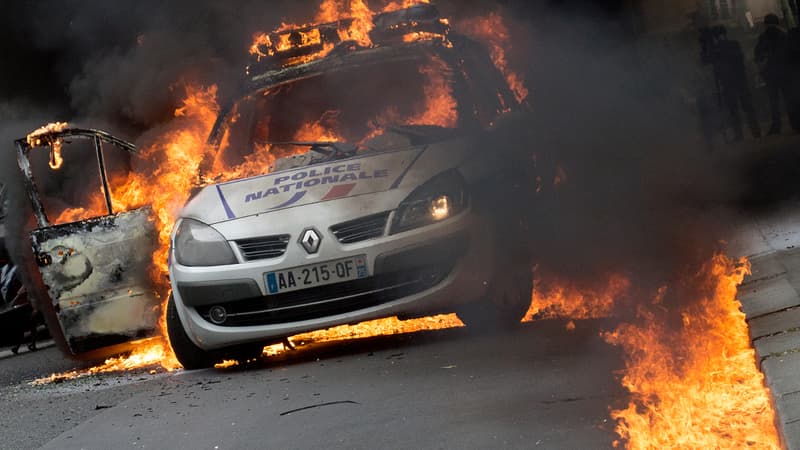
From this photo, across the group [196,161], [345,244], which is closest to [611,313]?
[345,244]

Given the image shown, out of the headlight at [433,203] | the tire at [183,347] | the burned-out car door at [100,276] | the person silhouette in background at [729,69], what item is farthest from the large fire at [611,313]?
the person silhouette in background at [729,69]

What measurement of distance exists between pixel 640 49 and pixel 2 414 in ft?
56.4

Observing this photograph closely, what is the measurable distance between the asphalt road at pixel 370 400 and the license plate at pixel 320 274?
492 mm

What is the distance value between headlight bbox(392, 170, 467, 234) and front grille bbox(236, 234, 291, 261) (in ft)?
2.03

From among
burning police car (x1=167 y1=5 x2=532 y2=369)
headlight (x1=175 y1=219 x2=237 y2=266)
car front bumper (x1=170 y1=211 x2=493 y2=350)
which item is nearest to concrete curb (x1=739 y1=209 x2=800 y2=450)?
burning police car (x1=167 y1=5 x2=532 y2=369)

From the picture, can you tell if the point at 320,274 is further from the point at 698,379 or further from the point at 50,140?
the point at 50,140

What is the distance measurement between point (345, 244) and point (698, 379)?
2592 mm

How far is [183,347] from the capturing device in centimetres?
764

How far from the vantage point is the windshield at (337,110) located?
777 centimetres

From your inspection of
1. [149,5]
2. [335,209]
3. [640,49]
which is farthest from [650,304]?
[640,49]

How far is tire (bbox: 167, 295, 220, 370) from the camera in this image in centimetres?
760

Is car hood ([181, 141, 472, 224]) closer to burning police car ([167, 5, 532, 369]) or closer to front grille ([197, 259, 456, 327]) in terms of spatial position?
burning police car ([167, 5, 532, 369])

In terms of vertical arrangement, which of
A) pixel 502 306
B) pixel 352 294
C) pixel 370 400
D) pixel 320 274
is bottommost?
pixel 502 306

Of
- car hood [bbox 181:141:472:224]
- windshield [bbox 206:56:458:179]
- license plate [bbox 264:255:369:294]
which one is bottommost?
license plate [bbox 264:255:369:294]
